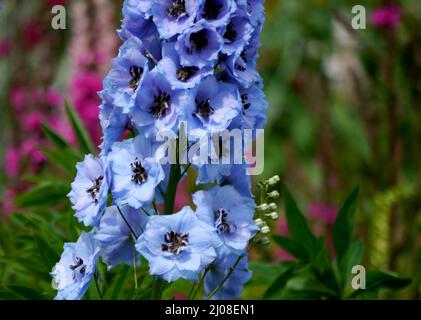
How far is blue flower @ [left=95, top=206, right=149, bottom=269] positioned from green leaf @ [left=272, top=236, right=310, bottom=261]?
567mm

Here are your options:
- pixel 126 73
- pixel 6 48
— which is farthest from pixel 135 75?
pixel 6 48

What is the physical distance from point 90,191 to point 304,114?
3.68 metres

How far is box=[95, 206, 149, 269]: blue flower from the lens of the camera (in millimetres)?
1489

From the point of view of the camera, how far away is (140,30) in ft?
4.86

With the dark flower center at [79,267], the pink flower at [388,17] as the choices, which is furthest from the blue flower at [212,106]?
the pink flower at [388,17]

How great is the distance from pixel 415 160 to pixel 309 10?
1550 millimetres

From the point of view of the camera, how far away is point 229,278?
1.64 m

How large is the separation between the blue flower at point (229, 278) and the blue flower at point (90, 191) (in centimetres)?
28

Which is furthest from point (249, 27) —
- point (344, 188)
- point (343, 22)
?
point (344, 188)

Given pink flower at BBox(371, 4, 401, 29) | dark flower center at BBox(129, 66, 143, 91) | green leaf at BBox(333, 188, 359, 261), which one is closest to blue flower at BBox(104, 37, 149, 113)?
dark flower center at BBox(129, 66, 143, 91)

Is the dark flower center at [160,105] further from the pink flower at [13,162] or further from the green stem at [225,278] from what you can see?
the pink flower at [13,162]

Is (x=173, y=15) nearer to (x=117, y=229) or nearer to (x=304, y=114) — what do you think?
→ (x=117, y=229)

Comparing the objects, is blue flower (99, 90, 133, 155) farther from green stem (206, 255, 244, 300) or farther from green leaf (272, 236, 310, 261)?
green leaf (272, 236, 310, 261)

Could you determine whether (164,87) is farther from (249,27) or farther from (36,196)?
(36,196)
